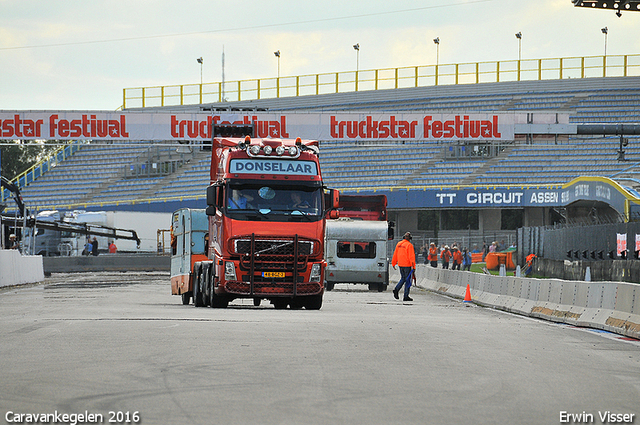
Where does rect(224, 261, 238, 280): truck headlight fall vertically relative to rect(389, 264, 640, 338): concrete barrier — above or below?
above

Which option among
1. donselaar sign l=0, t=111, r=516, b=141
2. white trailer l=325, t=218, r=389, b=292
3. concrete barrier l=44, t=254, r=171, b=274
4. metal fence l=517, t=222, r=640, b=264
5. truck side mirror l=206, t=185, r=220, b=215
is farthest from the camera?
concrete barrier l=44, t=254, r=171, b=274

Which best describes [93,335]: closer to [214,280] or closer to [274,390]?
[274,390]

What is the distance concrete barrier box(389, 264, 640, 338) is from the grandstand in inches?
1226

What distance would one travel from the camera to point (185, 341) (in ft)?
38.2

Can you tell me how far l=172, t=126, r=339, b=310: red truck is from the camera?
1912cm

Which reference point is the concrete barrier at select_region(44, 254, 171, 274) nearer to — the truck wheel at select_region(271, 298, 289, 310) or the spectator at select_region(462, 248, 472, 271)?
the spectator at select_region(462, 248, 472, 271)

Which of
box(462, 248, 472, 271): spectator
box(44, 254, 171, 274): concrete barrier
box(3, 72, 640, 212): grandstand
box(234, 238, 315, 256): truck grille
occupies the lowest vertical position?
box(44, 254, 171, 274): concrete barrier

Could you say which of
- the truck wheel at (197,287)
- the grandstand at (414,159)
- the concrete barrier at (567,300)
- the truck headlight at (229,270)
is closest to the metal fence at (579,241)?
the concrete barrier at (567,300)

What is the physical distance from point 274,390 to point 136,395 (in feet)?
3.63

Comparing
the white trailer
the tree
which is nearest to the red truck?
the white trailer

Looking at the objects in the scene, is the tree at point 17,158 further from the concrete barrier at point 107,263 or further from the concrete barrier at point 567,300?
the concrete barrier at point 567,300

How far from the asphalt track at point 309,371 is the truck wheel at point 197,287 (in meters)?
5.75

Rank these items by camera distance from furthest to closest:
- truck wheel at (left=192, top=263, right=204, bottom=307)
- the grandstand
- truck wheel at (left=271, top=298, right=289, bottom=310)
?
the grandstand → truck wheel at (left=192, top=263, right=204, bottom=307) → truck wheel at (left=271, top=298, right=289, bottom=310)

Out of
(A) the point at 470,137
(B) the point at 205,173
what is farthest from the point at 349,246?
(B) the point at 205,173
